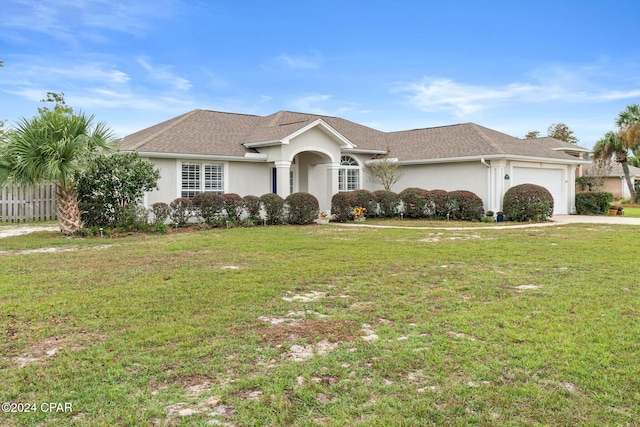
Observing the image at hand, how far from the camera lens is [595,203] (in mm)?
24328

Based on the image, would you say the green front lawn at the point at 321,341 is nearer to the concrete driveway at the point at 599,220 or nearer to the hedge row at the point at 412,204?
the concrete driveway at the point at 599,220

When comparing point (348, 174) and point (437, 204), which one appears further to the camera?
point (348, 174)

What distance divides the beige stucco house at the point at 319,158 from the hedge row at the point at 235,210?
1.70 meters

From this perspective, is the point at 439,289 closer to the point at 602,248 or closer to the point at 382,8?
the point at 602,248

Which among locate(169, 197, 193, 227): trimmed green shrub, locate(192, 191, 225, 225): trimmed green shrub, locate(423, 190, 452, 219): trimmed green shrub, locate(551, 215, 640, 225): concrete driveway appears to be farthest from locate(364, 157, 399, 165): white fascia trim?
locate(169, 197, 193, 227): trimmed green shrub

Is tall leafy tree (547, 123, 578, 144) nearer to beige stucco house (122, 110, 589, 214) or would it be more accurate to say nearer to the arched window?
beige stucco house (122, 110, 589, 214)

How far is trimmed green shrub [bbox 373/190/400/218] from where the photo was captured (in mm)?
21734

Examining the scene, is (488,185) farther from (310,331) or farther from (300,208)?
(310,331)

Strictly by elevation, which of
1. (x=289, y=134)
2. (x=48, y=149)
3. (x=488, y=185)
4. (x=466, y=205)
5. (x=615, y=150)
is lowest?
(x=466, y=205)

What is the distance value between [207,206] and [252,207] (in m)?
1.72

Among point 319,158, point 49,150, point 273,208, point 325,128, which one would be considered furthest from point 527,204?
point 49,150

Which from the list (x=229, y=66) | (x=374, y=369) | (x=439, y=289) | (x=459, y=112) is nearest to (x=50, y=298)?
(x=374, y=369)

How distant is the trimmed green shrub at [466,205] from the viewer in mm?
20781

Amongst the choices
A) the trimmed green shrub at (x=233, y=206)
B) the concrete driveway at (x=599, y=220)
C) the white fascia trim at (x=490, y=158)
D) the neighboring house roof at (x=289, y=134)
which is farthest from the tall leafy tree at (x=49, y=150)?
the concrete driveway at (x=599, y=220)
